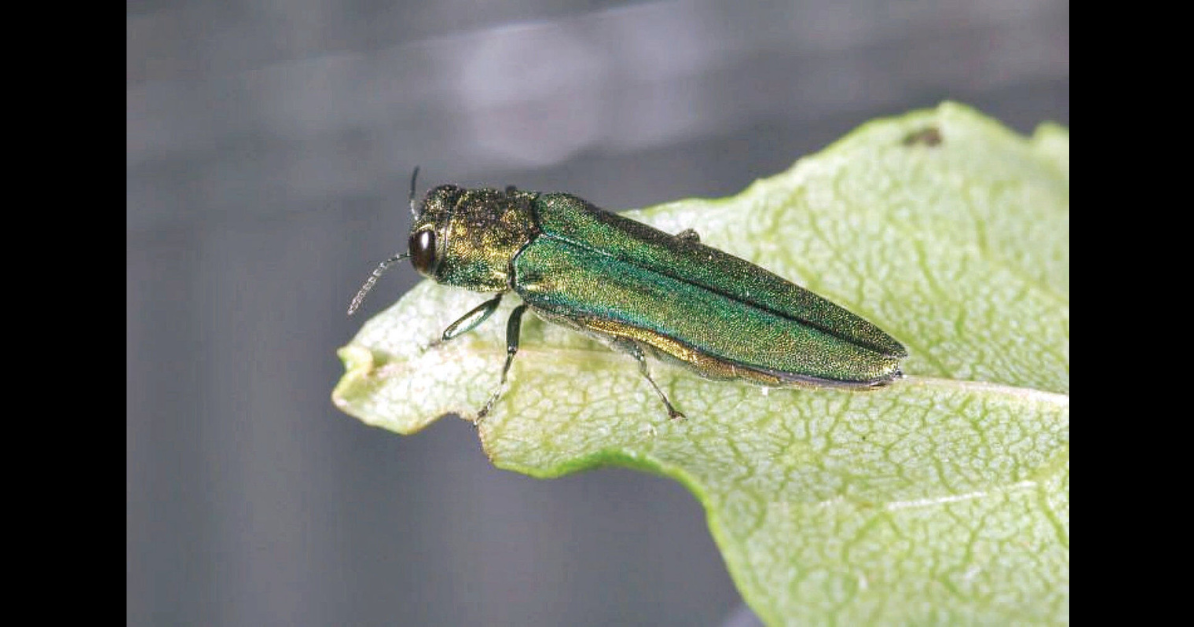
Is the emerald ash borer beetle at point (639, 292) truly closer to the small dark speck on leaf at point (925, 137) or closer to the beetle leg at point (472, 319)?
the beetle leg at point (472, 319)

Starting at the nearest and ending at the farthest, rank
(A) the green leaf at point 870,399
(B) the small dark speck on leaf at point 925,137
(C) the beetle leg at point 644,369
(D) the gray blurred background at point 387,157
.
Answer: (A) the green leaf at point 870,399 < (C) the beetle leg at point 644,369 < (B) the small dark speck on leaf at point 925,137 < (D) the gray blurred background at point 387,157

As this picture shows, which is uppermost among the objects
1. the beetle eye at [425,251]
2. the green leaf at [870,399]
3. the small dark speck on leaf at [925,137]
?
the small dark speck on leaf at [925,137]

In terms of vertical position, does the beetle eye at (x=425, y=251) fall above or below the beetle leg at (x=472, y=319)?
above

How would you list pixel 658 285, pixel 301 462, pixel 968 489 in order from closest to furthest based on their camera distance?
pixel 968 489, pixel 658 285, pixel 301 462

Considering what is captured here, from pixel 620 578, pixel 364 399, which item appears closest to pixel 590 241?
pixel 364 399

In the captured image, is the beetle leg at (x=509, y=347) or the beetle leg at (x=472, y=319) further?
the beetle leg at (x=472, y=319)

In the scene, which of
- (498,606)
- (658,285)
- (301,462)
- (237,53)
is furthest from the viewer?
(237,53)

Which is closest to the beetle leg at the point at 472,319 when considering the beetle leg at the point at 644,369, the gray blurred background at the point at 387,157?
the beetle leg at the point at 644,369

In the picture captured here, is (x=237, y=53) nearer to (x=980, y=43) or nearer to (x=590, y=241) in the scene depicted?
(x=590, y=241)

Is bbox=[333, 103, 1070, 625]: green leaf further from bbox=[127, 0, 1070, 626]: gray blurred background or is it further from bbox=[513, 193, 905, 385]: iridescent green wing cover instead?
bbox=[127, 0, 1070, 626]: gray blurred background
